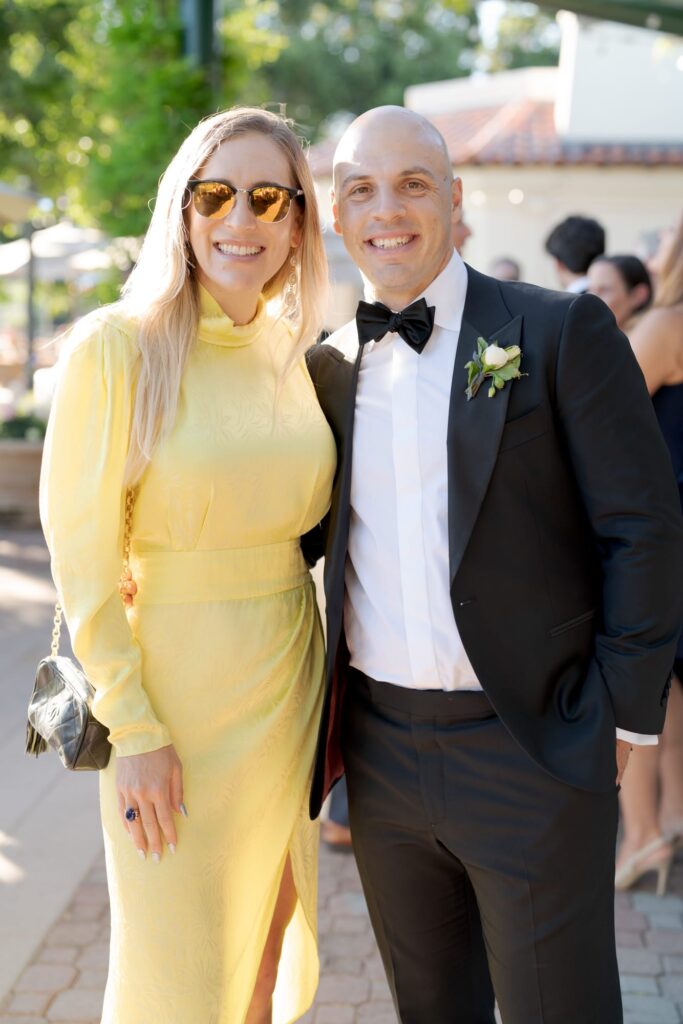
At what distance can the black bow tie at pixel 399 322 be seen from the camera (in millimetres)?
2508

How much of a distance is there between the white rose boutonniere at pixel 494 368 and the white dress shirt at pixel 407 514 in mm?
101

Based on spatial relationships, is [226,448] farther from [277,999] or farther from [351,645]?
[277,999]

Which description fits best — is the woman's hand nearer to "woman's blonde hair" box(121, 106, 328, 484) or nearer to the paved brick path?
"woman's blonde hair" box(121, 106, 328, 484)

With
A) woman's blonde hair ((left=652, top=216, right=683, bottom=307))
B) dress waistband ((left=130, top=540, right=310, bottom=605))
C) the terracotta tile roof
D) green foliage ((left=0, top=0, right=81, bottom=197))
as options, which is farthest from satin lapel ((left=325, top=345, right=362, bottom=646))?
green foliage ((left=0, top=0, right=81, bottom=197))

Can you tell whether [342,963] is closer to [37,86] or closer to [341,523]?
[341,523]

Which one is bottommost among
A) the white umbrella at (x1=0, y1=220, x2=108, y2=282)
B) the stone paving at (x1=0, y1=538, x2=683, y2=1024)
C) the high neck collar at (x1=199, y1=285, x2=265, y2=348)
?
the stone paving at (x1=0, y1=538, x2=683, y2=1024)

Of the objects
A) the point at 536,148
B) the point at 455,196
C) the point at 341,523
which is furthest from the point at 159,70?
the point at 536,148

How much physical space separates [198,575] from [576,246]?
4.37 m

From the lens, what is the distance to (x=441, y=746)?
2.47 meters

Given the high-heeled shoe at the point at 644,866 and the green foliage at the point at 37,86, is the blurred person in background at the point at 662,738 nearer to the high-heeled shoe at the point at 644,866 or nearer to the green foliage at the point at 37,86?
the high-heeled shoe at the point at 644,866

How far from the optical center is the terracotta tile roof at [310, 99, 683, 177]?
19.4 metres

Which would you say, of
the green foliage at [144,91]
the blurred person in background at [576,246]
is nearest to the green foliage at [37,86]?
the green foliage at [144,91]

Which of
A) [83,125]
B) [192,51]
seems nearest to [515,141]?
[83,125]

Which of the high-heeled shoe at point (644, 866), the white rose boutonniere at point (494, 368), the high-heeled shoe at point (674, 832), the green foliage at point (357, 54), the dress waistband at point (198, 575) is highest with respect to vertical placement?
the green foliage at point (357, 54)
